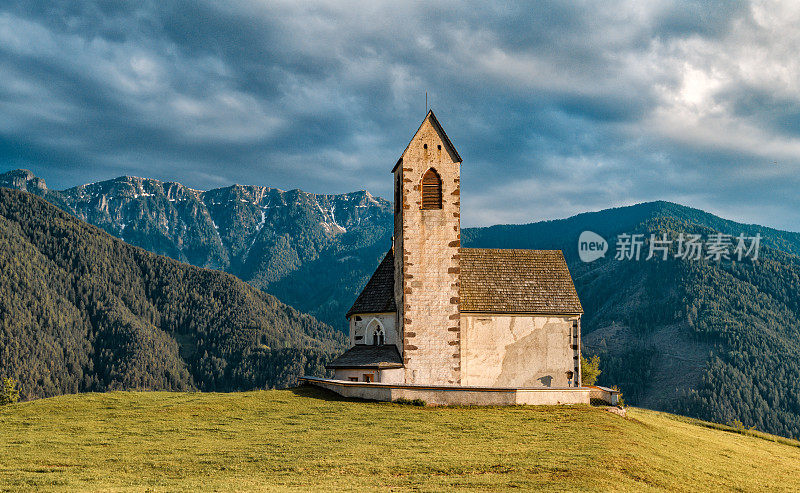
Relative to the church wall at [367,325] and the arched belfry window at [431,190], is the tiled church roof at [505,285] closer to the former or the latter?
the church wall at [367,325]

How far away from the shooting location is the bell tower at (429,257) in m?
42.2

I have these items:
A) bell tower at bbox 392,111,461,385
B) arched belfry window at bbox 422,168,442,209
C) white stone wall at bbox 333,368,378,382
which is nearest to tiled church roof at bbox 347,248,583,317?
bell tower at bbox 392,111,461,385

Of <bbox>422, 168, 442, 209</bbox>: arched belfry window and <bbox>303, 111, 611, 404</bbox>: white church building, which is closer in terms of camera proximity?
<bbox>303, 111, 611, 404</bbox>: white church building

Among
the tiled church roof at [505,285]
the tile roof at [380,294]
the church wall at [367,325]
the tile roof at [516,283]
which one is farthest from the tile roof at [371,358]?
the tile roof at [516,283]

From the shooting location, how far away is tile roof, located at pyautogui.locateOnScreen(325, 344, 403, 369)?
137 feet

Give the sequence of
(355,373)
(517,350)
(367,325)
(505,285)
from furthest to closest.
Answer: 1. (367,325)
2. (505,285)
3. (517,350)
4. (355,373)

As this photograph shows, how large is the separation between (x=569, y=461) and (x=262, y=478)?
A: 10789 millimetres

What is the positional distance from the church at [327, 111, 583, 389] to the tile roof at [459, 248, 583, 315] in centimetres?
8

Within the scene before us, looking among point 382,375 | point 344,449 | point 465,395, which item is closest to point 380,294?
point 382,375

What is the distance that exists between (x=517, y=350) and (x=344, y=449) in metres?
20.7

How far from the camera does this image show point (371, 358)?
4281cm

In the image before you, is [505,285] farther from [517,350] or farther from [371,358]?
[371,358]

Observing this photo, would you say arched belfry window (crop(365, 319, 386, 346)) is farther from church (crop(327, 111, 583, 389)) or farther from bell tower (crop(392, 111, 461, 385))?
bell tower (crop(392, 111, 461, 385))

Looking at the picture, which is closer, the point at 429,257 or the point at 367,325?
the point at 429,257
